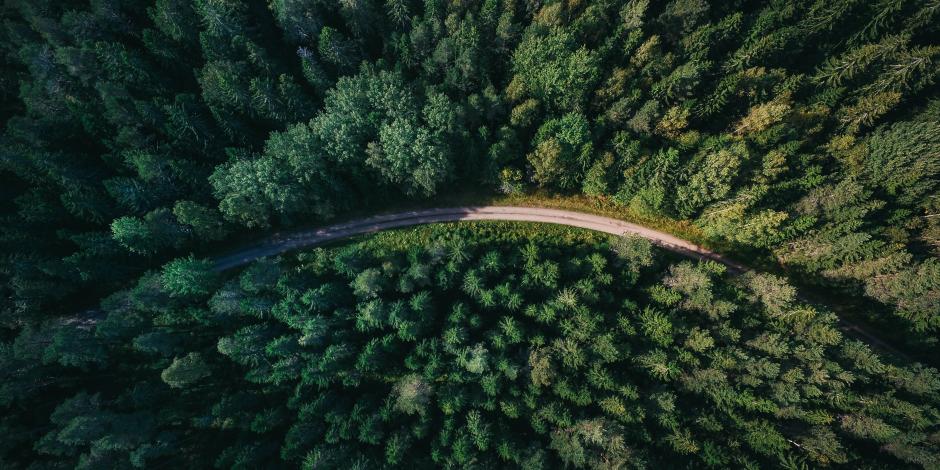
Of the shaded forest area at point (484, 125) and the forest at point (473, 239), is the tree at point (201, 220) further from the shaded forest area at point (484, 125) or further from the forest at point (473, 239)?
the forest at point (473, 239)

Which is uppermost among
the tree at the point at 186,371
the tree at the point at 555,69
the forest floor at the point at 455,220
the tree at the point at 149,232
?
the tree at the point at 555,69

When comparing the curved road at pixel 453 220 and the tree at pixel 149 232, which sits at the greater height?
the tree at pixel 149 232

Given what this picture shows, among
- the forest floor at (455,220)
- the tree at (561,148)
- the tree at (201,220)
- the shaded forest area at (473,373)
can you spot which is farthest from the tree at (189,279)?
the tree at (561,148)

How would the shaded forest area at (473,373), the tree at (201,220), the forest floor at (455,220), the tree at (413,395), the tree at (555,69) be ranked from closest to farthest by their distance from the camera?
the shaded forest area at (473,373) → the tree at (413,395) → the tree at (201,220) → the tree at (555,69) → the forest floor at (455,220)

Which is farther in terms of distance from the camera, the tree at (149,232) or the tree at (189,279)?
the tree at (149,232)

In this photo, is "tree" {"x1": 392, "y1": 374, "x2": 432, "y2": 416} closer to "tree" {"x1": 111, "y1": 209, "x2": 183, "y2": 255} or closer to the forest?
the forest

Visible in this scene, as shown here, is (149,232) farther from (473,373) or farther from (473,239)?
(473,373)

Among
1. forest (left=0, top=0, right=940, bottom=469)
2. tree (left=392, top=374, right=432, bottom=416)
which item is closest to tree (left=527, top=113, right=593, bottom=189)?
forest (left=0, top=0, right=940, bottom=469)
